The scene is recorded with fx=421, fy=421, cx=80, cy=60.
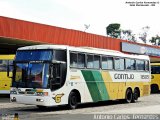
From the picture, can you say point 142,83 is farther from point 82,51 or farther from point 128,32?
point 128,32

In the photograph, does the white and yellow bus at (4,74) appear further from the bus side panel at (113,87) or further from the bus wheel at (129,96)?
the bus wheel at (129,96)

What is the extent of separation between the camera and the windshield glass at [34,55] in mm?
17984

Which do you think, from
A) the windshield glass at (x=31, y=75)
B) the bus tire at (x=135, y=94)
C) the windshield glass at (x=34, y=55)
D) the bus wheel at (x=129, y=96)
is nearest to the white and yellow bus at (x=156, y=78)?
the bus tire at (x=135, y=94)

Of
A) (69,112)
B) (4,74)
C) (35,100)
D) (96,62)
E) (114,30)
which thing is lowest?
(69,112)

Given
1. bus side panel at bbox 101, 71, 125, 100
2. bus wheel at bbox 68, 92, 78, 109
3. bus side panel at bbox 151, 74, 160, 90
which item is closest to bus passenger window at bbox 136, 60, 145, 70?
bus side panel at bbox 101, 71, 125, 100

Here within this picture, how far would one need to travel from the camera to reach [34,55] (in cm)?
1830

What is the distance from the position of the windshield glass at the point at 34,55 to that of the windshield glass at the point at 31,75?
11.7 inches

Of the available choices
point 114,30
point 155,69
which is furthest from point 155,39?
point 155,69

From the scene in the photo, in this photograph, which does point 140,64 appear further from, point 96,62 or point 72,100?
point 72,100

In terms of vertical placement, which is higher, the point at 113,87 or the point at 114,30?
the point at 114,30

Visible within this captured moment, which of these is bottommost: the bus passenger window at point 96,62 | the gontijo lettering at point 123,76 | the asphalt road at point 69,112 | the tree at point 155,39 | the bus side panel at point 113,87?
the asphalt road at point 69,112

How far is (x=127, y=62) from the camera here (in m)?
24.2

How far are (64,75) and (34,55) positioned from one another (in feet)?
5.14

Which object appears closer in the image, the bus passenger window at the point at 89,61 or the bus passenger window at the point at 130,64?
the bus passenger window at the point at 89,61
